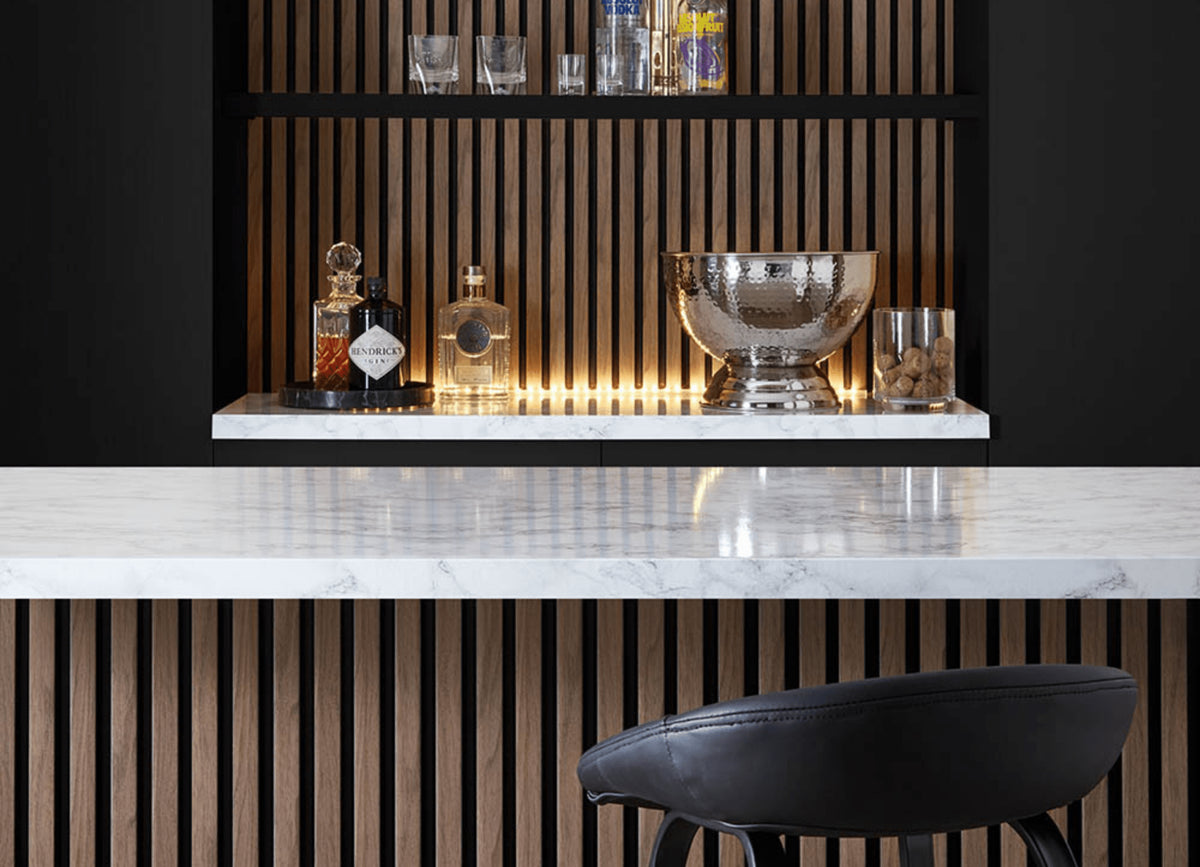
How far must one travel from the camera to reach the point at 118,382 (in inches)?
123

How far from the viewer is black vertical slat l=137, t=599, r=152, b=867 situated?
5.84 feet

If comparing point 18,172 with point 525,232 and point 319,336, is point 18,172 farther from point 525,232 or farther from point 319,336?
point 525,232

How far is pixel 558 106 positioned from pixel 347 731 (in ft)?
5.64

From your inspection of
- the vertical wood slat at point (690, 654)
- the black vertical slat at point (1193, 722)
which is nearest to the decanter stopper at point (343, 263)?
the vertical wood slat at point (690, 654)

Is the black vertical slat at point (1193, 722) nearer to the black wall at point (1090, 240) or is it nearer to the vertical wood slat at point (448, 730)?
the vertical wood slat at point (448, 730)

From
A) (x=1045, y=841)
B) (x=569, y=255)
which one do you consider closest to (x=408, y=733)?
(x=1045, y=841)

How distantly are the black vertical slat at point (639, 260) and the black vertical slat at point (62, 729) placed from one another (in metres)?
1.96

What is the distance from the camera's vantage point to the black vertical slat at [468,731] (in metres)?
1.80

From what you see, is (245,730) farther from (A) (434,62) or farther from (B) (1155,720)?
(A) (434,62)

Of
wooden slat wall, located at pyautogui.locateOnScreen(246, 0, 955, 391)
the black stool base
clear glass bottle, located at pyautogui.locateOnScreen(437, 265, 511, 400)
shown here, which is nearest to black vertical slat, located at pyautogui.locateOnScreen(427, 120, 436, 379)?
wooden slat wall, located at pyautogui.locateOnScreen(246, 0, 955, 391)

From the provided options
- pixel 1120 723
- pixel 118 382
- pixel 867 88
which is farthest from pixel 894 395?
pixel 1120 723

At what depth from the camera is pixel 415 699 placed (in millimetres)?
1811

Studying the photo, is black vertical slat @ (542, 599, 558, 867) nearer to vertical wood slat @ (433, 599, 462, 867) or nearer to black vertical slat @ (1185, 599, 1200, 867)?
vertical wood slat @ (433, 599, 462, 867)

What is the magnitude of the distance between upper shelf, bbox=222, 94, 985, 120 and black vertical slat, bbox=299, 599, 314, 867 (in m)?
1.64
